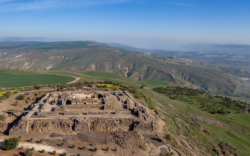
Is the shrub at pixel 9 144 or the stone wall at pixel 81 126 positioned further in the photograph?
the stone wall at pixel 81 126

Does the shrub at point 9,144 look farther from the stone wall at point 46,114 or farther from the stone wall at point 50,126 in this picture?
the stone wall at point 46,114

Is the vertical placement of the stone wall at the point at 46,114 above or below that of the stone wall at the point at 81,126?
above

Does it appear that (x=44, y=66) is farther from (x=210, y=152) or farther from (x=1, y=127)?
(x=210, y=152)

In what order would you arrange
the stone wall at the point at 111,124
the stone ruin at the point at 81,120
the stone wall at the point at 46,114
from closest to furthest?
the stone ruin at the point at 81,120, the stone wall at the point at 111,124, the stone wall at the point at 46,114

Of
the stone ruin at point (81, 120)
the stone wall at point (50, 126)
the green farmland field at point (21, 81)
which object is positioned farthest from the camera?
the green farmland field at point (21, 81)

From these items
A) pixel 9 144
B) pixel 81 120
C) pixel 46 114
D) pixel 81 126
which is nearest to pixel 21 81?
pixel 46 114

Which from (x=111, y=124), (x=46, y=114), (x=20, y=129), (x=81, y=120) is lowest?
(x=20, y=129)

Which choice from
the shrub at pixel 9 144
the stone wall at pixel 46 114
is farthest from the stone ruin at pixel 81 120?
the shrub at pixel 9 144

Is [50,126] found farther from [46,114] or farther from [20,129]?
[20,129]

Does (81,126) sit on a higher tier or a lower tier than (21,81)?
higher

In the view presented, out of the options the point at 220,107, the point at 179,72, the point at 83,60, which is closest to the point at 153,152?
the point at 220,107

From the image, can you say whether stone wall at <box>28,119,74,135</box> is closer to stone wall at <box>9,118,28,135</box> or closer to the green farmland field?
stone wall at <box>9,118,28,135</box>

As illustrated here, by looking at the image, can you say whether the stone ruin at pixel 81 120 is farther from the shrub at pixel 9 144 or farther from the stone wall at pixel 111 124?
the shrub at pixel 9 144
